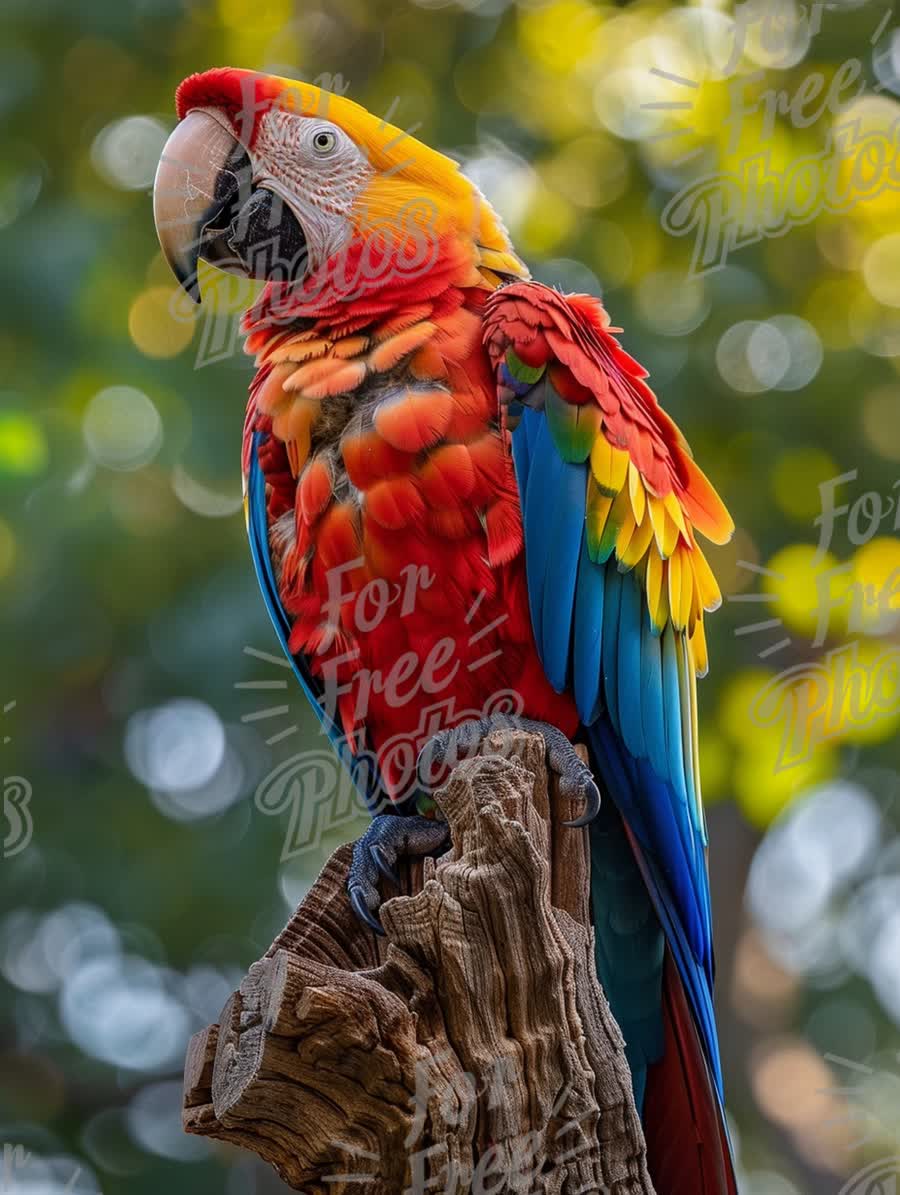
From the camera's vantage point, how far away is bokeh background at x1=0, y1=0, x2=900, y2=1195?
12.8ft

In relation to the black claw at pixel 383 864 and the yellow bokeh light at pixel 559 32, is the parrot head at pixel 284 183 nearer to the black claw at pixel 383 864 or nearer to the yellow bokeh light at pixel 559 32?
the black claw at pixel 383 864

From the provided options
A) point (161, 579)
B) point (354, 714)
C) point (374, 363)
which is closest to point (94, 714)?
point (161, 579)

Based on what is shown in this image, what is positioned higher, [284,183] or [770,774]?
[284,183]

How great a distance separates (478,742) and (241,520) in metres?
2.11

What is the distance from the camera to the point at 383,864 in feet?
7.63

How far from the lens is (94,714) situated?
13.7 ft

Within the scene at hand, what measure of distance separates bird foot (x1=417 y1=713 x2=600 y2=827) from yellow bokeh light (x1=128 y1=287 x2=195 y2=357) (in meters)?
2.32

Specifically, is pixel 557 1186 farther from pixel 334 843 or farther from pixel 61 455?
pixel 61 455

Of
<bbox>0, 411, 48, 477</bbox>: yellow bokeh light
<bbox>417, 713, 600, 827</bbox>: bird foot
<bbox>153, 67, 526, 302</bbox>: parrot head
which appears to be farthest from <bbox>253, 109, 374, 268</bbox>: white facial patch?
<bbox>0, 411, 48, 477</bbox>: yellow bokeh light

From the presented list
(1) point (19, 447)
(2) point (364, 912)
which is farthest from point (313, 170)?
(1) point (19, 447)

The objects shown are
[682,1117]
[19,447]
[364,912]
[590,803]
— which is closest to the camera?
[590,803]

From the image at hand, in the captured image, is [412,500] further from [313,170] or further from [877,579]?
[877,579]

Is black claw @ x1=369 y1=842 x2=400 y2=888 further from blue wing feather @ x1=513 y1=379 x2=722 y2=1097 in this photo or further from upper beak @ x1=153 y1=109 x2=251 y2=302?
upper beak @ x1=153 y1=109 x2=251 y2=302

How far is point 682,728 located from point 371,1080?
1.09 m
